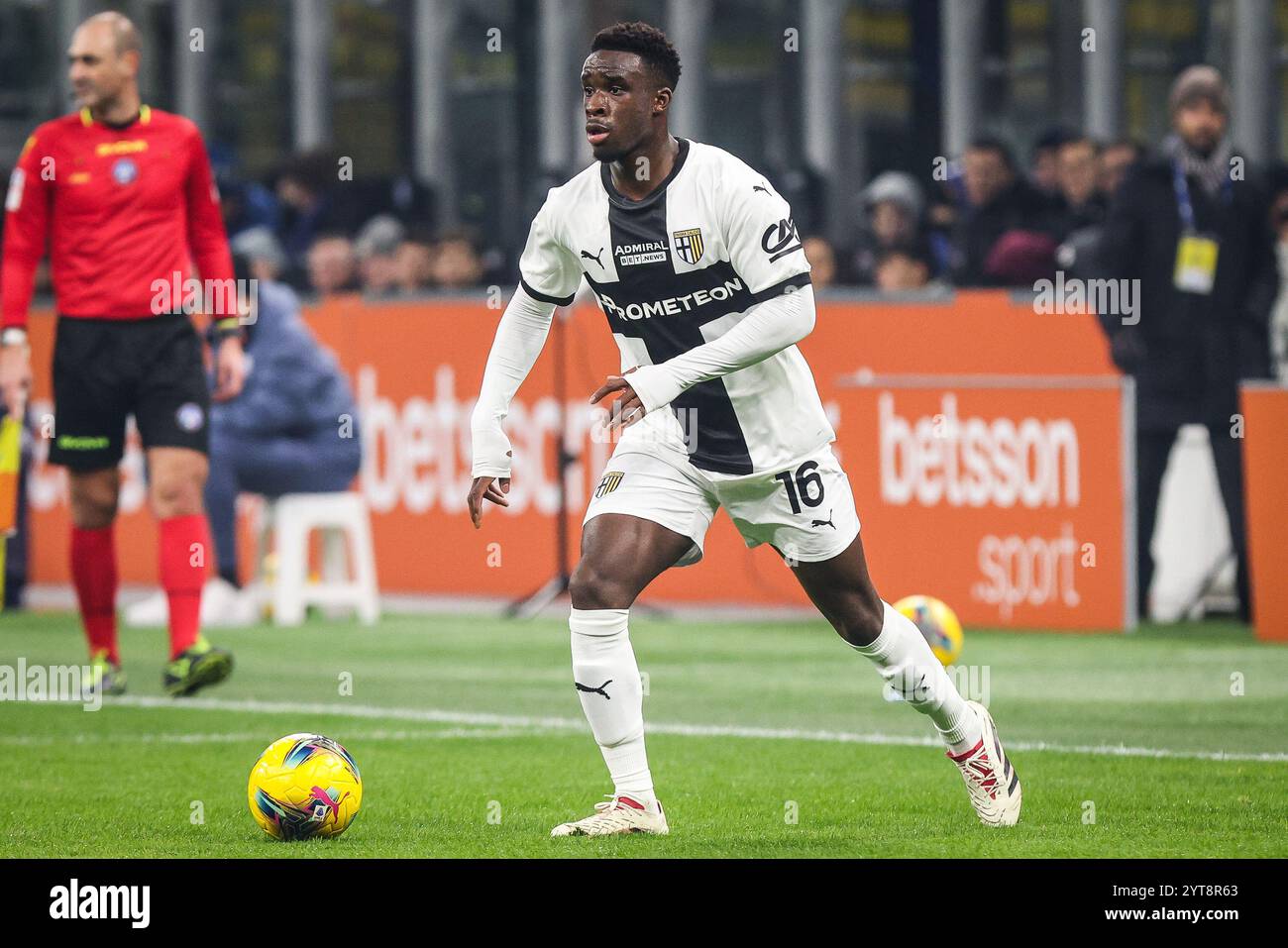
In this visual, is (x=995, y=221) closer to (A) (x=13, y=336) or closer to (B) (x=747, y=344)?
(A) (x=13, y=336)

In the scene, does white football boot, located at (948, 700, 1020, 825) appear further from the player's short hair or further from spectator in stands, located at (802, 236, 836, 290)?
spectator in stands, located at (802, 236, 836, 290)

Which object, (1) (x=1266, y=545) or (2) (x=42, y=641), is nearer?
(1) (x=1266, y=545)

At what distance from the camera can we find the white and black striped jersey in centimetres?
711

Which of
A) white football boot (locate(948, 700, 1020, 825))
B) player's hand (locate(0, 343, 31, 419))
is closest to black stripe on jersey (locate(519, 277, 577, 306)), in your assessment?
white football boot (locate(948, 700, 1020, 825))

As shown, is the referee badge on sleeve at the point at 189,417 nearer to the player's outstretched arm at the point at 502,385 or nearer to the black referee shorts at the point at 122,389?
the black referee shorts at the point at 122,389

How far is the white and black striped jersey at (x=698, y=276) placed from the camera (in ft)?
23.3

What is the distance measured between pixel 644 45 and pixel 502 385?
3.55 feet

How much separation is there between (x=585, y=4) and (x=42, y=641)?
1164cm

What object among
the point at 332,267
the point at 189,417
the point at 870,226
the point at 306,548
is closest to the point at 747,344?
the point at 189,417

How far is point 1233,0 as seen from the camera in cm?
1980

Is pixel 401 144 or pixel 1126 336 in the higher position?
pixel 401 144
